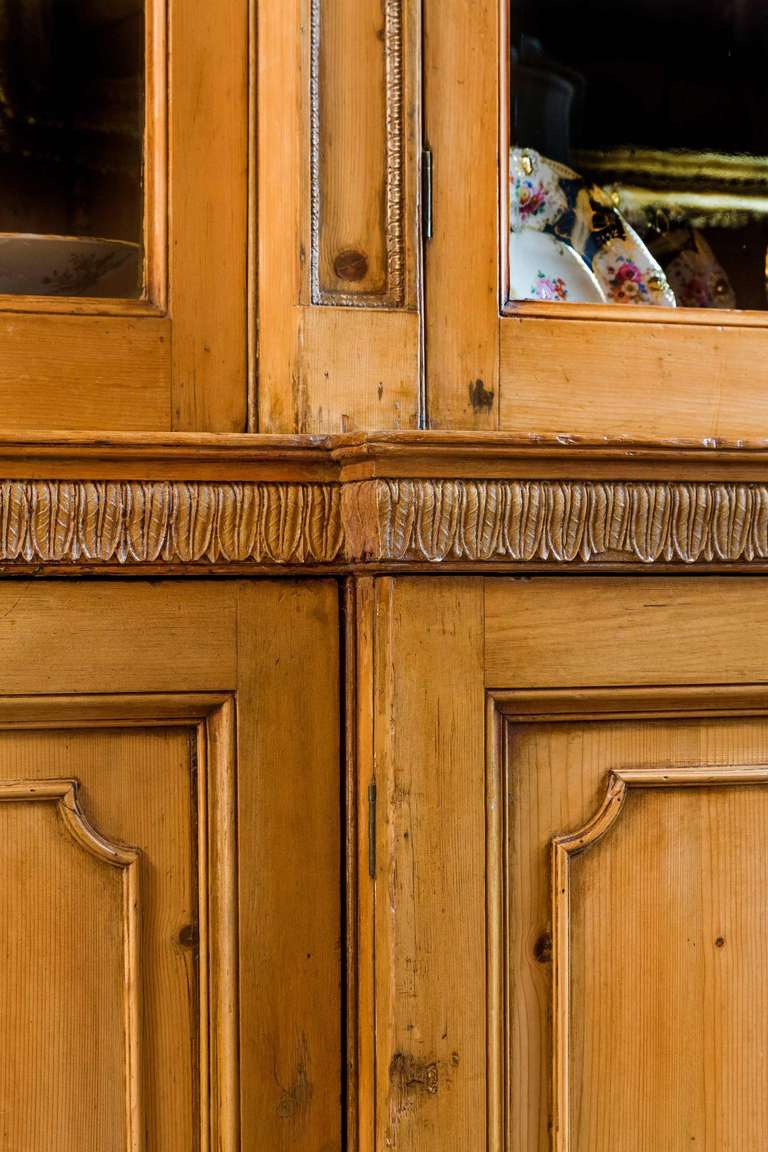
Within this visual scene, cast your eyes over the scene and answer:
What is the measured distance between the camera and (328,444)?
452mm

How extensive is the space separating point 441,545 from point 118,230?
0.75ft

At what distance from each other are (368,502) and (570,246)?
0.76 feet

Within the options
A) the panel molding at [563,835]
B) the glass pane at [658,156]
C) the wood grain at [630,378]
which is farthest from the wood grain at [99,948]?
the glass pane at [658,156]

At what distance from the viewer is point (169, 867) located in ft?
1.53

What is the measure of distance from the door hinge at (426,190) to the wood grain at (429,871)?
0.18 metres

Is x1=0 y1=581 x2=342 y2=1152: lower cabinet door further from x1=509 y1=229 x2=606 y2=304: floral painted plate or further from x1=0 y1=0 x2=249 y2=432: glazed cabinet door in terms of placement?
x1=509 y1=229 x2=606 y2=304: floral painted plate

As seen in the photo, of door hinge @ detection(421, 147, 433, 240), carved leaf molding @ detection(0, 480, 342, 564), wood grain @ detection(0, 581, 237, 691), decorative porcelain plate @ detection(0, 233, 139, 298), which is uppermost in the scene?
door hinge @ detection(421, 147, 433, 240)

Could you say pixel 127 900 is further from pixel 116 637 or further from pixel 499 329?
pixel 499 329

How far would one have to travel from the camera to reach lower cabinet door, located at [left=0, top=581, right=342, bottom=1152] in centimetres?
45

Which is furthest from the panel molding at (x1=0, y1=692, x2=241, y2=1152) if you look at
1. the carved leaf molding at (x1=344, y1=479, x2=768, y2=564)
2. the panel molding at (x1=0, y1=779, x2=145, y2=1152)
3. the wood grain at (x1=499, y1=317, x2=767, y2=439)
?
the wood grain at (x1=499, y1=317, x2=767, y2=439)

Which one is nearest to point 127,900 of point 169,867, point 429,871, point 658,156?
point 169,867

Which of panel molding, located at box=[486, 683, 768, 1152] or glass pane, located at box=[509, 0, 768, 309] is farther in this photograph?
glass pane, located at box=[509, 0, 768, 309]

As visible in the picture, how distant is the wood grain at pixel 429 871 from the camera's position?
440 mm

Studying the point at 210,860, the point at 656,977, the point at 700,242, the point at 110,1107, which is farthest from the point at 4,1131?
the point at 700,242
